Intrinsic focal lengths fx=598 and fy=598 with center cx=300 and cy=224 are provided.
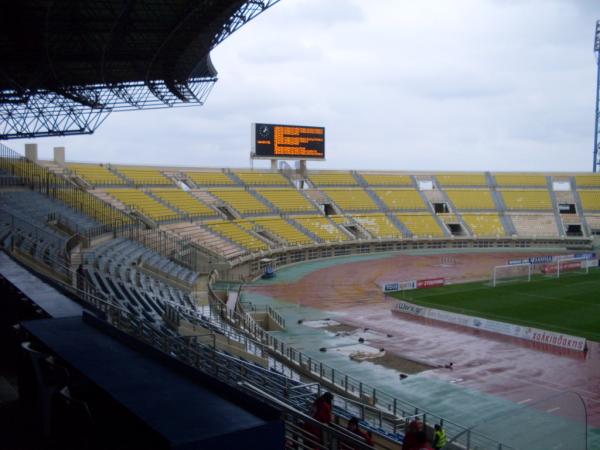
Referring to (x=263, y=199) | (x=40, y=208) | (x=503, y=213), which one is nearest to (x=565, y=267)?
(x=503, y=213)

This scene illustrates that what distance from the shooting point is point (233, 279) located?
42031 millimetres

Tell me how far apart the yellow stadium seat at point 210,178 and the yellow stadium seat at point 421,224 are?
19.3m

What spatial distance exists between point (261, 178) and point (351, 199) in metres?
10.3

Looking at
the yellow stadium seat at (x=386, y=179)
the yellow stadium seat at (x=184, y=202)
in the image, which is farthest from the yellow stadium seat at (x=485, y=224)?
the yellow stadium seat at (x=184, y=202)

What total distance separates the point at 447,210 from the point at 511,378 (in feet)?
163

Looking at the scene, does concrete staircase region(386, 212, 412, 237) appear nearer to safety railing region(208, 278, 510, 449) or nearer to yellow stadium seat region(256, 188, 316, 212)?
yellow stadium seat region(256, 188, 316, 212)

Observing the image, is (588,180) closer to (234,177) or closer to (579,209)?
(579,209)

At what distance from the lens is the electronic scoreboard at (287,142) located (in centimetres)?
5925

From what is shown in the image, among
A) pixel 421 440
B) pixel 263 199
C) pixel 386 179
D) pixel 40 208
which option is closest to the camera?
pixel 421 440

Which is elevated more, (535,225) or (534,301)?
(535,225)

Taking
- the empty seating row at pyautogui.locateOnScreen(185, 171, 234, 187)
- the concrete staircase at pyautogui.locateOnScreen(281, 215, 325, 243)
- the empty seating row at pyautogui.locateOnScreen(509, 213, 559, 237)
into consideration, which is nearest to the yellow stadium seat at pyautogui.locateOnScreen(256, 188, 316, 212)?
the concrete staircase at pyautogui.locateOnScreen(281, 215, 325, 243)

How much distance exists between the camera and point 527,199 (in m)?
70.2

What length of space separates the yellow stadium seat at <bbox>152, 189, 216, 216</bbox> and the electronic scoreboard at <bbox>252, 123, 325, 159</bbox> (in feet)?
31.2

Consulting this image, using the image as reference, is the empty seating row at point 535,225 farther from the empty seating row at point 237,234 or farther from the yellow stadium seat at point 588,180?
the empty seating row at point 237,234
